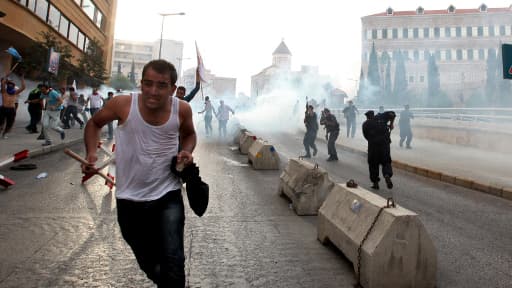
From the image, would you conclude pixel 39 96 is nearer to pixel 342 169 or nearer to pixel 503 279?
pixel 342 169

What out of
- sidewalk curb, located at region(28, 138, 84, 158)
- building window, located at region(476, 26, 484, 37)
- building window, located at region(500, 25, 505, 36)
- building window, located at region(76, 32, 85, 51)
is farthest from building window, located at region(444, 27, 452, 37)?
sidewalk curb, located at region(28, 138, 84, 158)

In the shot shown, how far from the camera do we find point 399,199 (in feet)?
19.5

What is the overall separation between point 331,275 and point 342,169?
6386 millimetres

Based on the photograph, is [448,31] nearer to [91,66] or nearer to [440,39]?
[440,39]

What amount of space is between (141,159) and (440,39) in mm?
74197

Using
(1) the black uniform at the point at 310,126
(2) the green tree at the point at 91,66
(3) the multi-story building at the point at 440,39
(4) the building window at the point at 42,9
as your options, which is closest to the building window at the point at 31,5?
(4) the building window at the point at 42,9

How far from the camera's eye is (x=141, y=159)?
2.01m

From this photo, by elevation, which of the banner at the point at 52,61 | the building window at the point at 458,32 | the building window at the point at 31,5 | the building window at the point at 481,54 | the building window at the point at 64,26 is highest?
the building window at the point at 458,32

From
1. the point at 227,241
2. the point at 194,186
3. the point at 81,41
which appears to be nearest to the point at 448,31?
the point at 81,41

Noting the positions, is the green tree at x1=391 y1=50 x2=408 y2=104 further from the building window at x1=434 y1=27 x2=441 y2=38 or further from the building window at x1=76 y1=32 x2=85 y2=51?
the building window at x1=76 y1=32 x2=85 y2=51

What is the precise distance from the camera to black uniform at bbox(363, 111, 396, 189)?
6891 millimetres

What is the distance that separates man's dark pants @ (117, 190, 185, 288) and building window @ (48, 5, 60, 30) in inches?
870

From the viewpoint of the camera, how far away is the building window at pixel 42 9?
18.1 m

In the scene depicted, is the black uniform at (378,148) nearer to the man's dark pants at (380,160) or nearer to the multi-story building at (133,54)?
the man's dark pants at (380,160)
